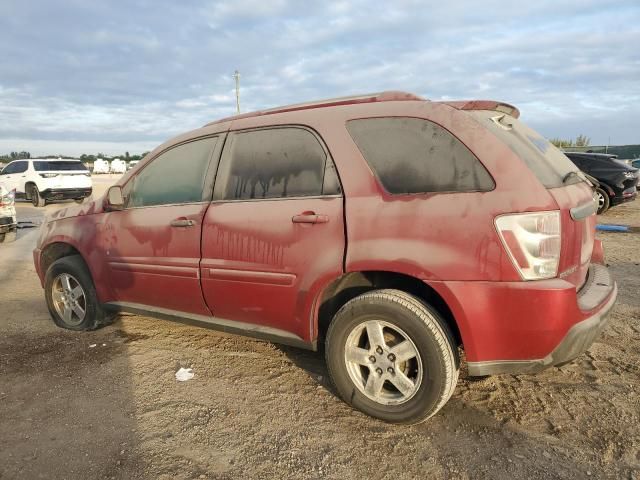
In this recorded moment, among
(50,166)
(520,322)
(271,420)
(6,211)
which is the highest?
(50,166)

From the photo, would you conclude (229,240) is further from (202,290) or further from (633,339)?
(633,339)

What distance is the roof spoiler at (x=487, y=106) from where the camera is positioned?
267cm

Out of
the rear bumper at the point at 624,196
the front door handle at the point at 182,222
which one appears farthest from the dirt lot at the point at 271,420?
the rear bumper at the point at 624,196

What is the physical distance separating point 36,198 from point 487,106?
18.5m

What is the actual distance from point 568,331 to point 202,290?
2.26 m

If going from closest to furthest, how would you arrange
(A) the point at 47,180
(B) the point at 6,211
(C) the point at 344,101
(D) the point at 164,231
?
(C) the point at 344,101
(D) the point at 164,231
(B) the point at 6,211
(A) the point at 47,180

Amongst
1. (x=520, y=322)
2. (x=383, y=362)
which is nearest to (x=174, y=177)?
(x=383, y=362)

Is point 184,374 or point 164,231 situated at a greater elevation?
point 164,231

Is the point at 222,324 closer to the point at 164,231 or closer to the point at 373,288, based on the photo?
the point at 164,231

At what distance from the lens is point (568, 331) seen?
2332 mm

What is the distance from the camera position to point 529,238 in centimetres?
225

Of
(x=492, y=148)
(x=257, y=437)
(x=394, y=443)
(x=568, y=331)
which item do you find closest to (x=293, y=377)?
(x=257, y=437)

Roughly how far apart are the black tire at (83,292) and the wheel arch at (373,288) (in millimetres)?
2238

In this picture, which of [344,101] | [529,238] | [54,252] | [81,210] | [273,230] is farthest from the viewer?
[54,252]
